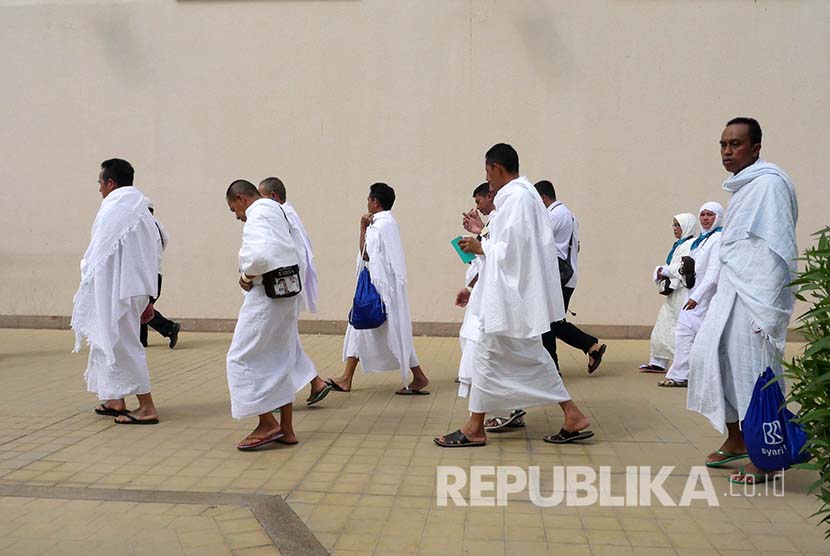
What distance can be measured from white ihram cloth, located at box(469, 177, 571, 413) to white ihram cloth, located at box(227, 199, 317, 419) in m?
1.30

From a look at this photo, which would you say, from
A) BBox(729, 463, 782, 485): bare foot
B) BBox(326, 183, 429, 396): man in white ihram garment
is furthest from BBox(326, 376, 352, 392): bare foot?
BBox(729, 463, 782, 485): bare foot

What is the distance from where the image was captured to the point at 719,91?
10.7 meters

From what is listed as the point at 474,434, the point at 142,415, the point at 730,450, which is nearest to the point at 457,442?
the point at 474,434

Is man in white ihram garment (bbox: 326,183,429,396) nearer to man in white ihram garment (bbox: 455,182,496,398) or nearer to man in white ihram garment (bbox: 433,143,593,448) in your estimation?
man in white ihram garment (bbox: 455,182,496,398)

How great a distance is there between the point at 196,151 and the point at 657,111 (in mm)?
6569

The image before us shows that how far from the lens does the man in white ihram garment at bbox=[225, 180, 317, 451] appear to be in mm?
5013

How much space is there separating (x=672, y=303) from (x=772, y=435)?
13.4ft

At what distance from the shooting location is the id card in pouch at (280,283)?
5.05m

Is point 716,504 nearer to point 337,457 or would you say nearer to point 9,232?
point 337,457

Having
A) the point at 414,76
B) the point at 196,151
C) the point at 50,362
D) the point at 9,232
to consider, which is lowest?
the point at 50,362

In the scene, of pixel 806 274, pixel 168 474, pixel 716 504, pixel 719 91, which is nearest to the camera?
pixel 806 274

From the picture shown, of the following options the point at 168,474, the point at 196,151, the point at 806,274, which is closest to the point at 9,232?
the point at 196,151

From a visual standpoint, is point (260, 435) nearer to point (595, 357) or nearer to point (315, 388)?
point (315, 388)

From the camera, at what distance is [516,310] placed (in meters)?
5.07
